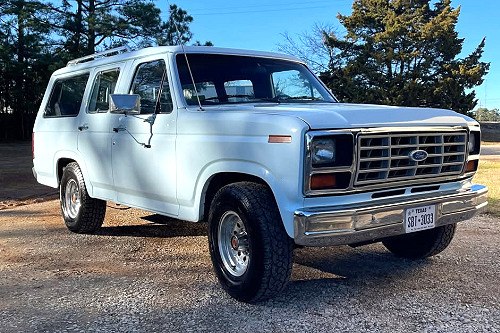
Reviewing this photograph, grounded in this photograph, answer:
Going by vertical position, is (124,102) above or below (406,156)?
above

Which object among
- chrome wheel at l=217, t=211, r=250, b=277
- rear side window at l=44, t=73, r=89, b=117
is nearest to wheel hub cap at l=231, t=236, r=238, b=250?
chrome wheel at l=217, t=211, r=250, b=277

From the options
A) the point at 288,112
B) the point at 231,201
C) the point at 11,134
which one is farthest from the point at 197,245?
the point at 11,134

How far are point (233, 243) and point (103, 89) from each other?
2763mm

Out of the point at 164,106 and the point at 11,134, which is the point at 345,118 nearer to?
the point at 164,106

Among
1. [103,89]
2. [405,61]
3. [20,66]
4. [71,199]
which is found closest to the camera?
[103,89]

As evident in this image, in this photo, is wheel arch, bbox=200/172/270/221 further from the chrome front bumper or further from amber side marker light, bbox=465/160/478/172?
amber side marker light, bbox=465/160/478/172

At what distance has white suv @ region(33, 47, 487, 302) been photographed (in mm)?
3303

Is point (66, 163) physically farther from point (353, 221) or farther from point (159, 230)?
point (353, 221)

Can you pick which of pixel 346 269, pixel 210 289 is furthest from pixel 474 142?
pixel 210 289

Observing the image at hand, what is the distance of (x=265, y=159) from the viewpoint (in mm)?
3436

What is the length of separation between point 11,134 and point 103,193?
2601 centimetres

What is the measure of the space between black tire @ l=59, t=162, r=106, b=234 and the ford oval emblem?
3802mm

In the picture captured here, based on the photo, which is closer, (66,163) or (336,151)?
(336,151)

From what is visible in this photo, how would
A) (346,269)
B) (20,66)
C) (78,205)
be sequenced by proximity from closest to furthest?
1. (346,269)
2. (78,205)
3. (20,66)
